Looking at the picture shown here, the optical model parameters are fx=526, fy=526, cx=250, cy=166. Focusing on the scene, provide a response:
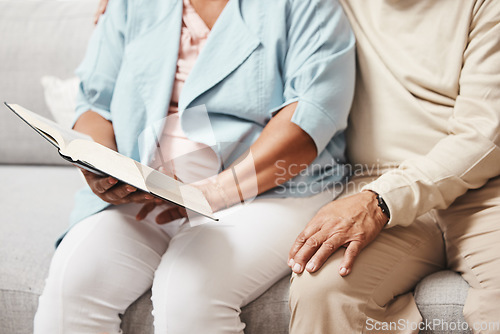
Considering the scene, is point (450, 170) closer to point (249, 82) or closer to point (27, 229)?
point (249, 82)

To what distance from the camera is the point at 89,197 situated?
52.1 inches

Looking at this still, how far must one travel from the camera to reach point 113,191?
45.0 inches

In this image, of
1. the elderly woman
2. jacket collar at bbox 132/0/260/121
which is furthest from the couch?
jacket collar at bbox 132/0/260/121

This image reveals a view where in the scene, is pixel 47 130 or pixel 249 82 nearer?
pixel 47 130

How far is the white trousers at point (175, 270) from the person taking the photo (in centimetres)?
106

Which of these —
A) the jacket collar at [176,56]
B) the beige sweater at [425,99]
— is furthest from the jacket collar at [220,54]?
the beige sweater at [425,99]

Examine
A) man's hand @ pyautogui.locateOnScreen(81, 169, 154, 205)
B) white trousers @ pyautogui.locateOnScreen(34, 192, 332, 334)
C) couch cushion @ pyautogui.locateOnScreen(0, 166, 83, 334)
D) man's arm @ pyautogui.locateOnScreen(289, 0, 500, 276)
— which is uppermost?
man's arm @ pyautogui.locateOnScreen(289, 0, 500, 276)

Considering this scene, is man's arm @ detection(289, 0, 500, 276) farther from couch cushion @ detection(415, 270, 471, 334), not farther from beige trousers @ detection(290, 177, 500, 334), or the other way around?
couch cushion @ detection(415, 270, 471, 334)

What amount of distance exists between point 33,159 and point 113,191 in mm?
962

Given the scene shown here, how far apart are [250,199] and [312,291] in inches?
12.6

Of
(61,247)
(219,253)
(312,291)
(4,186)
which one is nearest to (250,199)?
(219,253)

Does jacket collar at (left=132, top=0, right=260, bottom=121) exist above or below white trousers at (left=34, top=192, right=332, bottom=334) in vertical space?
above

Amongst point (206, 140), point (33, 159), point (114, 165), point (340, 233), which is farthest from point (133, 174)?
point (33, 159)

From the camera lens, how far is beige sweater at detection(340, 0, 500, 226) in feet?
3.68
